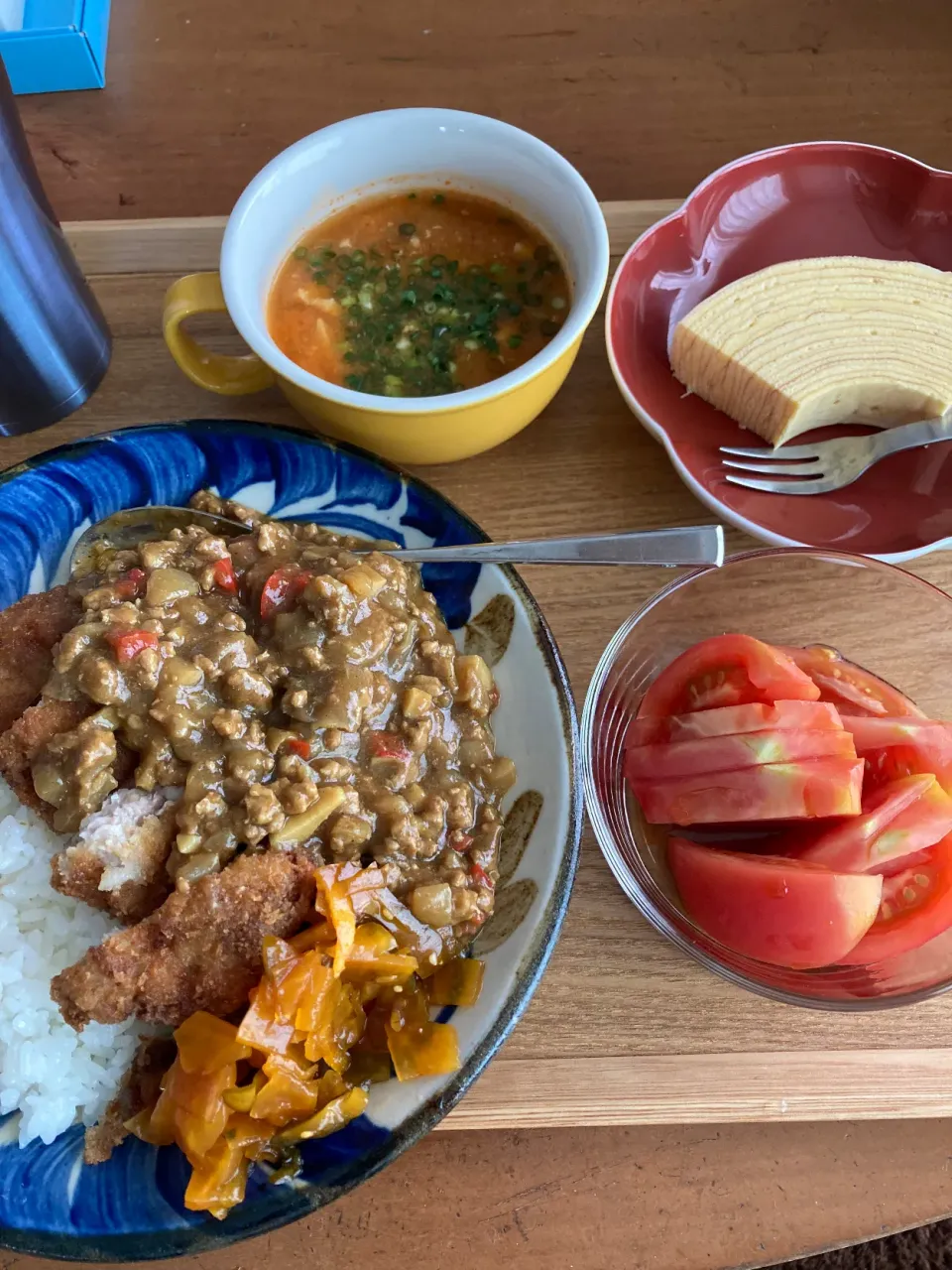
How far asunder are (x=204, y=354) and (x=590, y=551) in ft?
2.70

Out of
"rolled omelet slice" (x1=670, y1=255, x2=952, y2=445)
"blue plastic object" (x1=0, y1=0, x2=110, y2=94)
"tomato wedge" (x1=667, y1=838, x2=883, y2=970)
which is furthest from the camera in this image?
"blue plastic object" (x1=0, y1=0, x2=110, y2=94)

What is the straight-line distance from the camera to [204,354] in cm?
181

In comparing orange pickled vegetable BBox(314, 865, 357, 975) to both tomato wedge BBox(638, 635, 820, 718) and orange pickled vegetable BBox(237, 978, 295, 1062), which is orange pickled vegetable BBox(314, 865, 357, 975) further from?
tomato wedge BBox(638, 635, 820, 718)

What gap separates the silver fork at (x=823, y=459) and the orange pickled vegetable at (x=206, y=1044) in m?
1.27

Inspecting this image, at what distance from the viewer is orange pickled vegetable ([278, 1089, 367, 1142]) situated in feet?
4.22

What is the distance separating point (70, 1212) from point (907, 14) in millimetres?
3154

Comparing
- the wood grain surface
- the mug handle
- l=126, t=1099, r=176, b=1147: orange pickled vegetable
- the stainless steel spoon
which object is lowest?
l=126, t=1099, r=176, b=1147: orange pickled vegetable

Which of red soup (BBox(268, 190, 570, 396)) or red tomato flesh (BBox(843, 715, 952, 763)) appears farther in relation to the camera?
red soup (BBox(268, 190, 570, 396))

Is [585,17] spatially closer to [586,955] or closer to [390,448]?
[390,448]

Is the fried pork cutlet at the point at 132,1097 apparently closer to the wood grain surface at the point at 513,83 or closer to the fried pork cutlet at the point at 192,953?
the fried pork cutlet at the point at 192,953

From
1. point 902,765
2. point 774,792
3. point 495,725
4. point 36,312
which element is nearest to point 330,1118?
point 495,725

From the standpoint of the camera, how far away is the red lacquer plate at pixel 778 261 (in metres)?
1.78

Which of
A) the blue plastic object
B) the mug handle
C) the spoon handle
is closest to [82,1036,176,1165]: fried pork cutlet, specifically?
the spoon handle

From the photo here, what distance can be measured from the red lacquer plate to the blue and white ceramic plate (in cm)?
48
